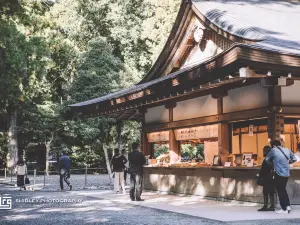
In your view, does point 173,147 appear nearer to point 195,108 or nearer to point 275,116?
point 195,108

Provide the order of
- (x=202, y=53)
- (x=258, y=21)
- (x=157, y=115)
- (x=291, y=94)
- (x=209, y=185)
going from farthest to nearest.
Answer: (x=157, y=115)
(x=202, y=53)
(x=258, y=21)
(x=209, y=185)
(x=291, y=94)

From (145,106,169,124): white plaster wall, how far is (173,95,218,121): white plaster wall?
2.29 feet

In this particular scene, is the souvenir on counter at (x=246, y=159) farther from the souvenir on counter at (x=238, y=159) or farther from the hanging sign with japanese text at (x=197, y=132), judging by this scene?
the hanging sign with japanese text at (x=197, y=132)

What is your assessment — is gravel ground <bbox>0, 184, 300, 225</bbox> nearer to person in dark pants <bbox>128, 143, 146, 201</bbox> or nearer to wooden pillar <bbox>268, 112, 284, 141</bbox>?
person in dark pants <bbox>128, 143, 146, 201</bbox>

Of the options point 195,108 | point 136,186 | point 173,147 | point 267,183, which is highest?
point 195,108

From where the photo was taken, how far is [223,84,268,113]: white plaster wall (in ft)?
42.2

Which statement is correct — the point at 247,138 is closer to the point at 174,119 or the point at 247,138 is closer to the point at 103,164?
the point at 174,119

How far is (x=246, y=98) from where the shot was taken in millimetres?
13477

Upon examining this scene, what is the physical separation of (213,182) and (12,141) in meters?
26.3

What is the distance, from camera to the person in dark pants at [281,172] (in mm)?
11031

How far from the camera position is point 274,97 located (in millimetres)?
12344

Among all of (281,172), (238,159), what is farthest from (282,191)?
(238,159)

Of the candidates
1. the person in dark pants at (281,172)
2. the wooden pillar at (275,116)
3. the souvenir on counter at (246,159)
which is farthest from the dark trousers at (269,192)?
the souvenir on counter at (246,159)

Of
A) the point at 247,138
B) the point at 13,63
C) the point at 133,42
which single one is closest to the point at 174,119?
the point at 247,138
